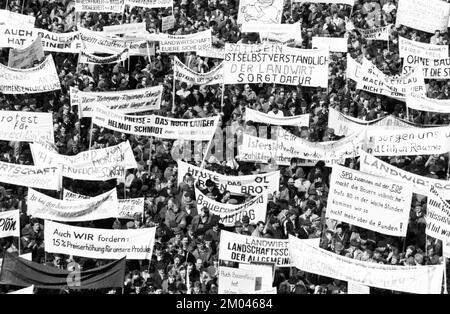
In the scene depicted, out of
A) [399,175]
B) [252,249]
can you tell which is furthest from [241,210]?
[399,175]

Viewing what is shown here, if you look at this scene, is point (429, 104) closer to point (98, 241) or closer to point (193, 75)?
point (193, 75)

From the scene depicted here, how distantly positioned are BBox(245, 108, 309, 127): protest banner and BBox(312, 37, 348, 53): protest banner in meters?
2.94

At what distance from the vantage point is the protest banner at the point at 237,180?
26844 mm

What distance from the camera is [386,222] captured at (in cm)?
2481

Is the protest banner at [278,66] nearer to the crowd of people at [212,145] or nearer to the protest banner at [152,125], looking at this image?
the crowd of people at [212,145]

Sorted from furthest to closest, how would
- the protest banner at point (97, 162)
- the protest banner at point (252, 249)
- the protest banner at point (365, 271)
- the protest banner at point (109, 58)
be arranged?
1. the protest banner at point (109, 58)
2. the protest banner at point (97, 162)
3. the protest banner at point (252, 249)
4. the protest banner at point (365, 271)

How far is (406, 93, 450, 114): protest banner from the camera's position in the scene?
2850 cm

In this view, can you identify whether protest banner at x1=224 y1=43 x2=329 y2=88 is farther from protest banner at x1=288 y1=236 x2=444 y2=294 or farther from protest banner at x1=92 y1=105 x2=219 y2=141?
protest banner at x1=288 y1=236 x2=444 y2=294

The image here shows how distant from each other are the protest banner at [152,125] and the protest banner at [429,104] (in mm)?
3581

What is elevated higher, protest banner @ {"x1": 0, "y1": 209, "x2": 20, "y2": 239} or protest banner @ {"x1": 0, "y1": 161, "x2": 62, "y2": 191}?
protest banner @ {"x1": 0, "y1": 161, "x2": 62, "y2": 191}

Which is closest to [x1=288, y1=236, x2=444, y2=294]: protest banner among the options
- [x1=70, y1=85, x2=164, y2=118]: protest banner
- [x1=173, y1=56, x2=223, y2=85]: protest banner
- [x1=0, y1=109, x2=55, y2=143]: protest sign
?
[x1=70, y1=85, x2=164, y2=118]: protest banner

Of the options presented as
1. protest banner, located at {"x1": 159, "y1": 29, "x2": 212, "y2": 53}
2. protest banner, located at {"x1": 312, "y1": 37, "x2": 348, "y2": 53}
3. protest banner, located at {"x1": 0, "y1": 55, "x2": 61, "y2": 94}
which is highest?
protest banner, located at {"x1": 312, "y1": 37, "x2": 348, "y2": 53}

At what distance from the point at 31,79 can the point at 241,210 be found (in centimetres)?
679

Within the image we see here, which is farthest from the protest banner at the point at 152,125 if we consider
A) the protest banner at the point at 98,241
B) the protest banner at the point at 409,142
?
the protest banner at the point at 98,241
